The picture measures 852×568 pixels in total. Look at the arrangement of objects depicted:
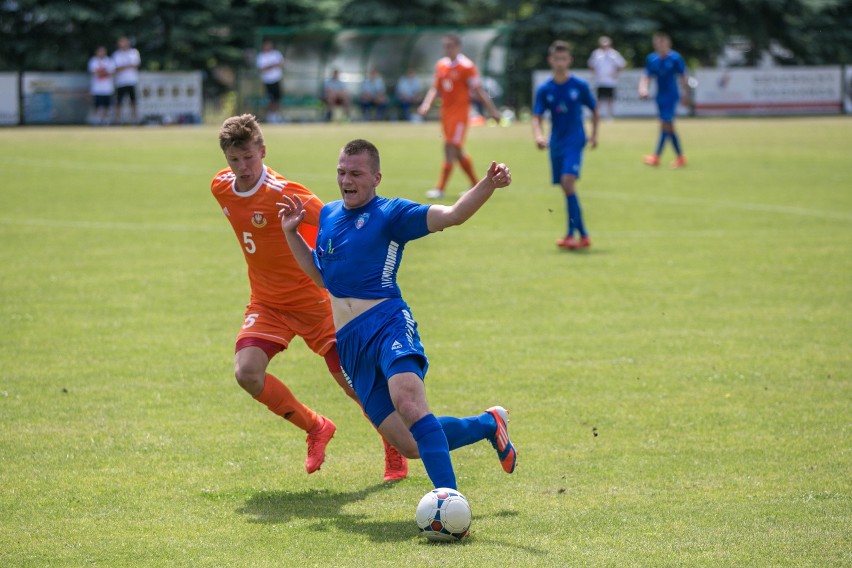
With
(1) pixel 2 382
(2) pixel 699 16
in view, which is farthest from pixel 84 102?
(1) pixel 2 382

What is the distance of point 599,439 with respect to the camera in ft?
23.2

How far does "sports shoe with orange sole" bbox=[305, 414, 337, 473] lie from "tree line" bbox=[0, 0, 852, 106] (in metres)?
38.8

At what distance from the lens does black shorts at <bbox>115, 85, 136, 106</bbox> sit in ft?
124

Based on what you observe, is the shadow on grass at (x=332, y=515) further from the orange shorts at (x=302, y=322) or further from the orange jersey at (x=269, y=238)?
the orange jersey at (x=269, y=238)

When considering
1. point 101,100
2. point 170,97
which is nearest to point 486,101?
point 101,100

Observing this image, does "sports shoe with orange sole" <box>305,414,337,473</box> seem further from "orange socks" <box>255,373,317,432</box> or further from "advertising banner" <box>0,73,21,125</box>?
"advertising banner" <box>0,73,21,125</box>

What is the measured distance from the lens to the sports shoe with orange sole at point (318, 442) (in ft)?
21.3

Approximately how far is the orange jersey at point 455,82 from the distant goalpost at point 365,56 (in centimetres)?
2227

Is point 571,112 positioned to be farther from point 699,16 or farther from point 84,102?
point 699,16

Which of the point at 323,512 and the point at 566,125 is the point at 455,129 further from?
the point at 323,512

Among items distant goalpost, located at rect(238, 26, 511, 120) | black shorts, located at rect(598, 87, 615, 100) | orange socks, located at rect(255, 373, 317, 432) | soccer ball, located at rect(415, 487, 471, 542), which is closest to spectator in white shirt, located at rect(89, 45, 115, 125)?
distant goalpost, located at rect(238, 26, 511, 120)

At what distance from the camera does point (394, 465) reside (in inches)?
254

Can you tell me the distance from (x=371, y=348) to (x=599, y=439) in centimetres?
196

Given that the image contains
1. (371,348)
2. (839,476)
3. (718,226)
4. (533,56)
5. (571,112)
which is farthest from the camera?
(533,56)
